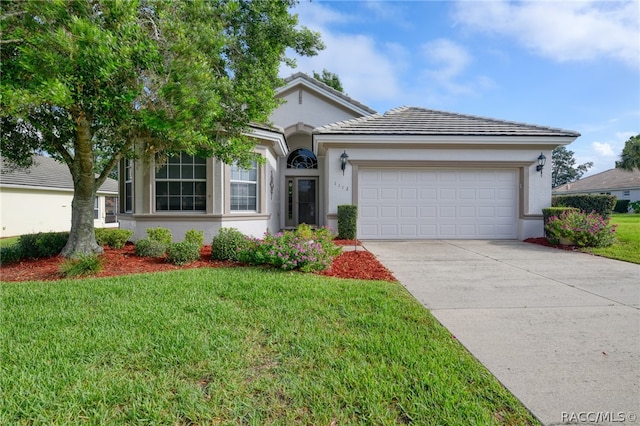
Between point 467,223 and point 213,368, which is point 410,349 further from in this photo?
point 467,223

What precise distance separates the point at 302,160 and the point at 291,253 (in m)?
10.1

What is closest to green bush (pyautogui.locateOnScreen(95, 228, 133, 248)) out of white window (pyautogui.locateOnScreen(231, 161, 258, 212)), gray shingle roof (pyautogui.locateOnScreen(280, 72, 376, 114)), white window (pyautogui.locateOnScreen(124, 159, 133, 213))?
white window (pyautogui.locateOnScreen(124, 159, 133, 213))

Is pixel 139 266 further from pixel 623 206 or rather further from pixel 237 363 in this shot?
pixel 623 206

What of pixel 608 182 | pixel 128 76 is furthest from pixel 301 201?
pixel 608 182

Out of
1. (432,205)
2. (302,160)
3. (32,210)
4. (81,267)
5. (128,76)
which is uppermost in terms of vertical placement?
(302,160)

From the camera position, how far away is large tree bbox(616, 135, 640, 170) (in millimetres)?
28786

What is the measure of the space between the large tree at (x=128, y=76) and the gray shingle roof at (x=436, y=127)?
3643 mm

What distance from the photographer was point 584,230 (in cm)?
884

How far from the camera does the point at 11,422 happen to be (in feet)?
6.71

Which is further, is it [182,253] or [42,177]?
[42,177]

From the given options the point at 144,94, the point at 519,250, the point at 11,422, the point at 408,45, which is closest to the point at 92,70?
the point at 144,94

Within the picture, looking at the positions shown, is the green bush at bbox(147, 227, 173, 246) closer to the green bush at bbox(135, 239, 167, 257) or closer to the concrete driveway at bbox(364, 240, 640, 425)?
the green bush at bbox(135, 239, 167, 257)

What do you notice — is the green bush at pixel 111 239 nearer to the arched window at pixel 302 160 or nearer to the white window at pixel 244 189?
the white window at pixel 244 189

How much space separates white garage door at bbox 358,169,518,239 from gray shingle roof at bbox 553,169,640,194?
108 feet
